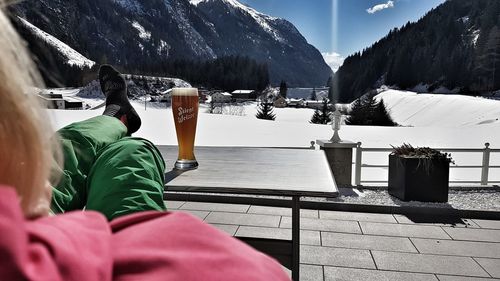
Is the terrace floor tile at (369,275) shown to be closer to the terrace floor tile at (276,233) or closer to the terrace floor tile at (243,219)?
the terrace floor tile at (276,233)

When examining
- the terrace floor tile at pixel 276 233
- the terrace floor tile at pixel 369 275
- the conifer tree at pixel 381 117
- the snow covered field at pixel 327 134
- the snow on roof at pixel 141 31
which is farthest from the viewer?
the snow on roof at pixel 141 31

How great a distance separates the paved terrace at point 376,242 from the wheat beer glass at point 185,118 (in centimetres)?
122

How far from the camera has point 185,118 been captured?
1.53 meters

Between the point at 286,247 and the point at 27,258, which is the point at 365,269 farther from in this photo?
the point at 27,258

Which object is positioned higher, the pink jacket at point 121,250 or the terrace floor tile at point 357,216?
the pink jacket at point 121,250

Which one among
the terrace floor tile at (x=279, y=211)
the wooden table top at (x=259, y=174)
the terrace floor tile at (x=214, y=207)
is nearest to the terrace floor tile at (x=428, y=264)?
the terrace floor tile at (x=279, y=211)

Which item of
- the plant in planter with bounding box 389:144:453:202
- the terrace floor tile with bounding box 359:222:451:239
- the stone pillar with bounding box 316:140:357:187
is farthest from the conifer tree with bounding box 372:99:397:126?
the terrace floor tile with bounding box 359:222:451:239

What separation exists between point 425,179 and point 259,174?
299 cm

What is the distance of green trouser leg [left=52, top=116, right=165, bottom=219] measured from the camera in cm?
62

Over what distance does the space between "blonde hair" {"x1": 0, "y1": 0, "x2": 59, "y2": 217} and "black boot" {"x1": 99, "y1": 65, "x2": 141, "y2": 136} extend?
1.17 metres

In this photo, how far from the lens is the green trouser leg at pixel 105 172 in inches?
24.4

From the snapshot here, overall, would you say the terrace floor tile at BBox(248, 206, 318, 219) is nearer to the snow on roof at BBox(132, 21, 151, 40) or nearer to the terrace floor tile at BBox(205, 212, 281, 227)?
the terrace floor tile at BBox(205, 212, 281, 227)

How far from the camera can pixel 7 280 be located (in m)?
0.21

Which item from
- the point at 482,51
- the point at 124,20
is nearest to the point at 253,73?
the point at 482,51
